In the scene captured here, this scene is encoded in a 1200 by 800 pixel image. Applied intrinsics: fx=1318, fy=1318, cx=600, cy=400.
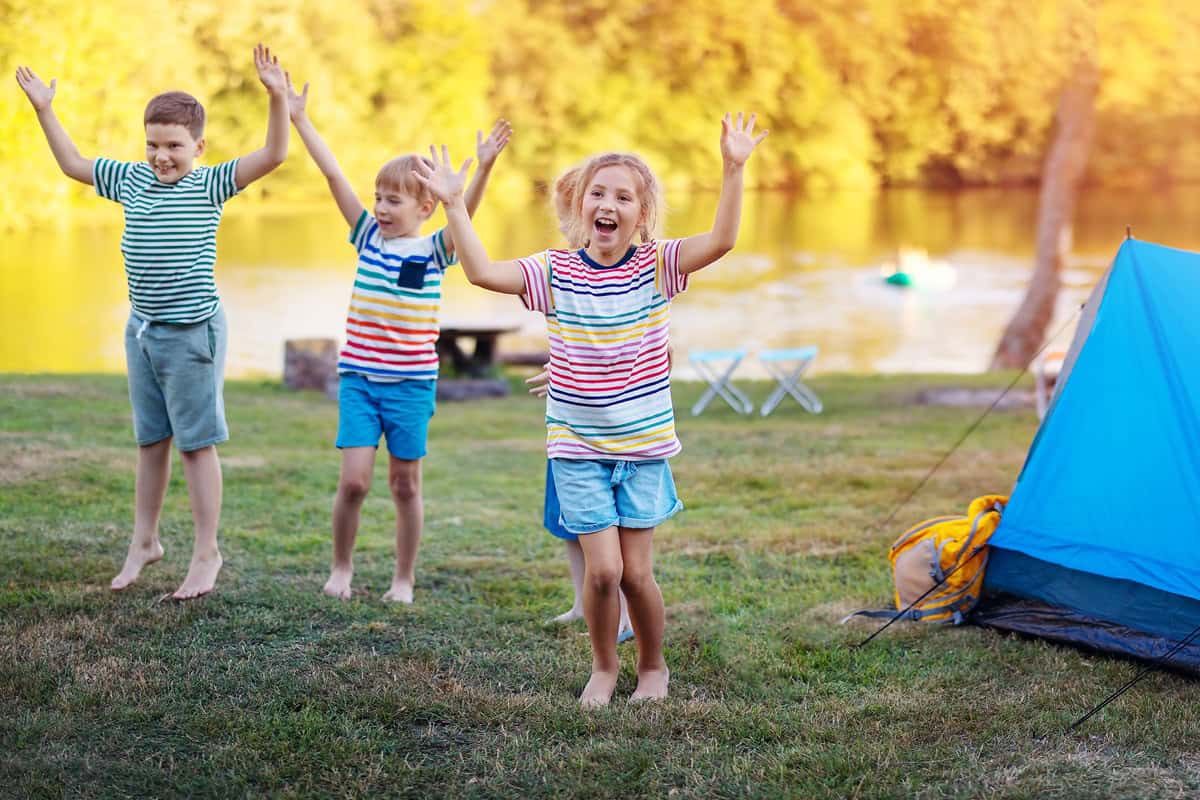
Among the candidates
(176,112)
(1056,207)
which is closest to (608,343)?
(176,112)

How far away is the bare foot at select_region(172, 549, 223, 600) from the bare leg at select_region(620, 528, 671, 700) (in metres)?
1.44

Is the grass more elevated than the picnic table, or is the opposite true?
the picnic table

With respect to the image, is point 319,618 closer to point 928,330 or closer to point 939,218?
point 928,330

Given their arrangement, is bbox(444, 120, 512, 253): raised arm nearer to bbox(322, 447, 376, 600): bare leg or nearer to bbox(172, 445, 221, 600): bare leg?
bbox(322, 447, 376, 600): bare leg

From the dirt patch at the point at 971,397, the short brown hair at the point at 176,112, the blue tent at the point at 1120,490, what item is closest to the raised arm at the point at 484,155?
the short brown hair at the point at 176,112

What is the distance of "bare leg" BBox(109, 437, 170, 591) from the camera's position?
4.01 metres

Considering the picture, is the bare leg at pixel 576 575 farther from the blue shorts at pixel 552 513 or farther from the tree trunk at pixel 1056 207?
the tree trunk at pixel 1056 207

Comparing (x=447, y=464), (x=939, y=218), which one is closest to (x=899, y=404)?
(x=447, y=464)

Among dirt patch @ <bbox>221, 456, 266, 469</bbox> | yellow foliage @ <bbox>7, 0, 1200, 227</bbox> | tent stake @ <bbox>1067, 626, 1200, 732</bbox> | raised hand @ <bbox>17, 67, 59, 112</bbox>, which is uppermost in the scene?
yellow foliage @ <bbox>7, 0, 1200, 227</bbox>

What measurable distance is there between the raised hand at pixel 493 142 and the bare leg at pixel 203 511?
4.13 ft

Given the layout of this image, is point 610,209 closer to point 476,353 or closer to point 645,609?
point 645,609

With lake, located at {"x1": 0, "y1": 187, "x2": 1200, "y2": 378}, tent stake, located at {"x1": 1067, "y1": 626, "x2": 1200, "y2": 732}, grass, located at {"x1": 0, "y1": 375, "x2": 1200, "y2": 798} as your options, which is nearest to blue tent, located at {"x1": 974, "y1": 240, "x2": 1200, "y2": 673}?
tent stake, located at {"x1": 1067, "y1": 626, "x2": 1200, "y2": 732}

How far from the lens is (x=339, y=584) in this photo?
13.3 ft

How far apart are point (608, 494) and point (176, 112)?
174 cm
